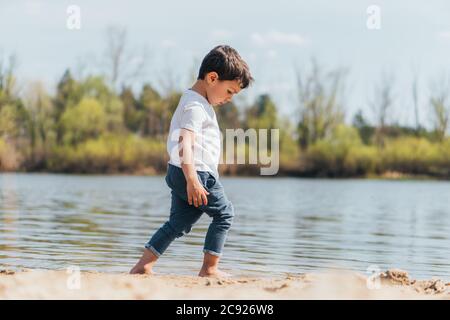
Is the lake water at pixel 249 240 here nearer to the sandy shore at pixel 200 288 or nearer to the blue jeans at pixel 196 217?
the blue jeans at pixel 196 217

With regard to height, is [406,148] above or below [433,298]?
below

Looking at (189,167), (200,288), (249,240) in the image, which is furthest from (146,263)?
(249,240)

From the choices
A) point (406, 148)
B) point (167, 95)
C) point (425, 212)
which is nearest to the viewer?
point (425, 212)

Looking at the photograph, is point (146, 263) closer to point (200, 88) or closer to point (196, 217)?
point (196, 217)

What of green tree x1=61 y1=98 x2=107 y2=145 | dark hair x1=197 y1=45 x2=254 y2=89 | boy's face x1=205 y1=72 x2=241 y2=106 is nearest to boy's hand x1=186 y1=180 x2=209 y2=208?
boy's face x1=205 y1=72 x2=241 y2=106

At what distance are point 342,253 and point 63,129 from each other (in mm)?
40240

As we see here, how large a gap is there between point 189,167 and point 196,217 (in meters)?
0.46

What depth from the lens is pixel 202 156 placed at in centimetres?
452

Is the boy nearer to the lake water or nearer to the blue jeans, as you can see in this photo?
the blue jeans

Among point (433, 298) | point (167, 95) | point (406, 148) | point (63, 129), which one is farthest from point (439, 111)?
point (433, 298)

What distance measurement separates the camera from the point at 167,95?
44500 millimetres

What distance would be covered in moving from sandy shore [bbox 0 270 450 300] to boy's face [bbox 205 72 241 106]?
41.7 inches

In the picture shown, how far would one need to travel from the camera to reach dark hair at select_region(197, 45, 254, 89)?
14.9 ft
